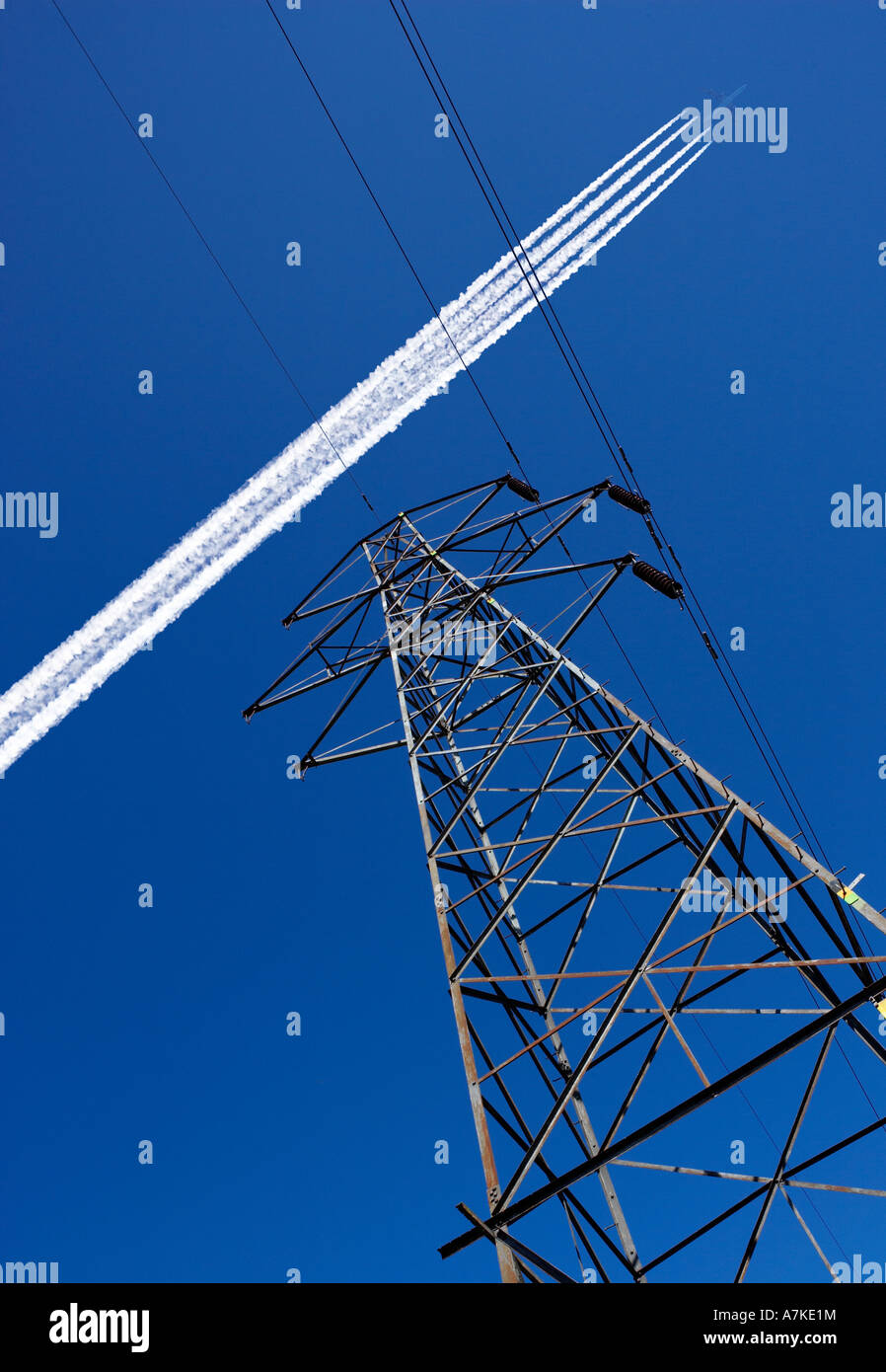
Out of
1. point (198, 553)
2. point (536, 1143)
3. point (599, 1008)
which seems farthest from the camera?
point (198, 553)

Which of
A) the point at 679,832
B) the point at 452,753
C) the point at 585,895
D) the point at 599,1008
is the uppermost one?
the point at 452,753

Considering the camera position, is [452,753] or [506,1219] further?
[452,753]

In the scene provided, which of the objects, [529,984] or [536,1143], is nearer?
[536,1143]

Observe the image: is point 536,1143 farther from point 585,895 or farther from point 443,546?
point 443,546

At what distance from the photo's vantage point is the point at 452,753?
10.5 meters

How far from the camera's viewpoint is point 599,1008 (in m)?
8.46

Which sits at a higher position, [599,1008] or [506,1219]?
[599,1008]

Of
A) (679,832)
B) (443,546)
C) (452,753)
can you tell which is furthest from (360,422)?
(679,832)
